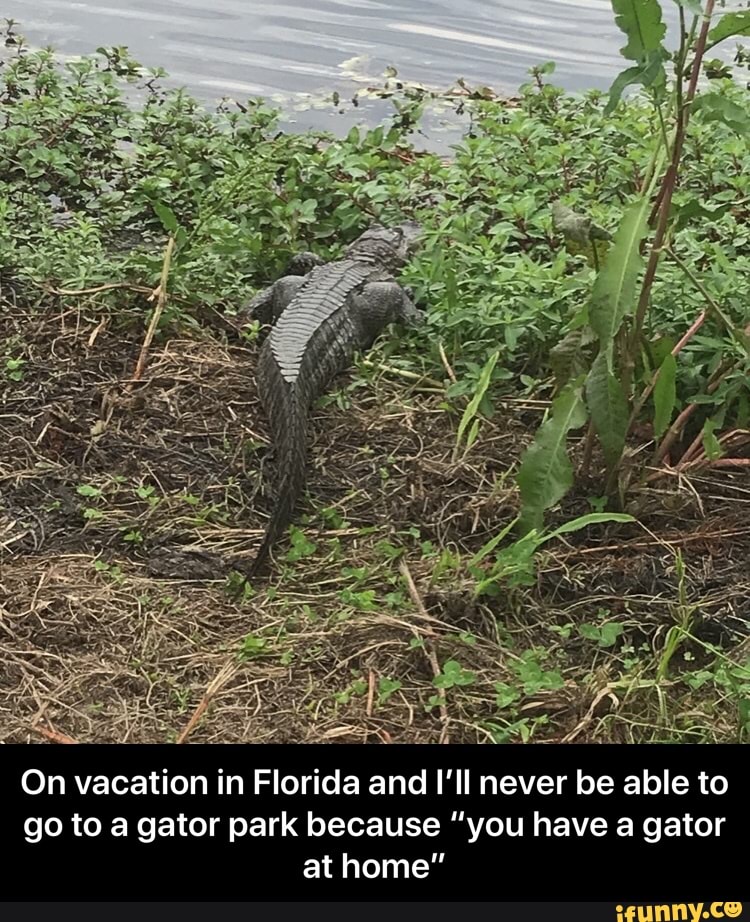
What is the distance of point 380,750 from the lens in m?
A: 2.37

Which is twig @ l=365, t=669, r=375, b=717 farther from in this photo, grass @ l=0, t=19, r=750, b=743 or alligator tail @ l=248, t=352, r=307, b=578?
alligator tail @ l=248, t=352, r=307, b=578

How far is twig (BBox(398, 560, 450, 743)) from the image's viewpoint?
2.49 metres

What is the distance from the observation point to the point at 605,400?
110 inches

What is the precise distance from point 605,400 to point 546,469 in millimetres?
226

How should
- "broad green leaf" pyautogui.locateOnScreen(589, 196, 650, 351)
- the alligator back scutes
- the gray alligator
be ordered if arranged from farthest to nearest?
the alligator back scutes
the gray alligator
"broad green leaf" pyautogui.locateOnScreen(589, 196, 650, 351)

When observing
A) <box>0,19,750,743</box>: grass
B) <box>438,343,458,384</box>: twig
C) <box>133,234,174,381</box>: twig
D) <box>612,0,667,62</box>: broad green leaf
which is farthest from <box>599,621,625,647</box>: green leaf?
<box>133,234,174,381</box>: twig

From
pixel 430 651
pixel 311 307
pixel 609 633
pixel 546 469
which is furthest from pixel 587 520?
pixel 311 307

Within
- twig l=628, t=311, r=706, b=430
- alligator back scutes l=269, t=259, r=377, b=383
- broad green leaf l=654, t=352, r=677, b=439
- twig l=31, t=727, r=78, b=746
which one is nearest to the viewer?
twig l=31, t=727, r=78, b=746

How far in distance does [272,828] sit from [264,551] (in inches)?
36.5

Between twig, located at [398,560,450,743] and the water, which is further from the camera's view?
the water

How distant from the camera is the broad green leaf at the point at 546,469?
2.81 metres

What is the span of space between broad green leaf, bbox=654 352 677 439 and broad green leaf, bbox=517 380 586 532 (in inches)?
10.6

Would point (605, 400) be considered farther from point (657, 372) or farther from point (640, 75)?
point (640, 75)

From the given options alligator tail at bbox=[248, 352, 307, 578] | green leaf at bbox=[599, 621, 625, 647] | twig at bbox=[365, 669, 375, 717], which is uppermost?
alligator tail at bbox=[248, 352, 307, 578]
